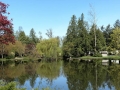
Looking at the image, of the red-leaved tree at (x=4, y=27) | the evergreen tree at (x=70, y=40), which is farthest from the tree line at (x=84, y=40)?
the red-leaved tree at (x=4, y=27)

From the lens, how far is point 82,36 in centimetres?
5197

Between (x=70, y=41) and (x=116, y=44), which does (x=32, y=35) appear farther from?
(x=116, y=44)

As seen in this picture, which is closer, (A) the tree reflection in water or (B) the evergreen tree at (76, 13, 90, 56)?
(A) the tree reflection in water

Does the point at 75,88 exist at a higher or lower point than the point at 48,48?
lower

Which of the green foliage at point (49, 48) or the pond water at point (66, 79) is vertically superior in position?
the green foliage at point (49, 48)

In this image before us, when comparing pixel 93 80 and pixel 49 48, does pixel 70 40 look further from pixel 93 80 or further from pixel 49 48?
pixel 93 80

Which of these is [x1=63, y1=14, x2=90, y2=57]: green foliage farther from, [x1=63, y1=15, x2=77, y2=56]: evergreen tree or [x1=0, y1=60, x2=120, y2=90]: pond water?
[x1=0, y1=60, x2=120, y2=90]: pond water

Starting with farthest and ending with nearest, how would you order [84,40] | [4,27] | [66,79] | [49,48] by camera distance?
[84,40] → [49,48] → [66,79] → [4,27]

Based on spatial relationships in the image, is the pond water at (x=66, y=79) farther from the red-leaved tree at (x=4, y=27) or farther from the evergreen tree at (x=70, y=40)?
the evergreen tree at (x=70, y=40)

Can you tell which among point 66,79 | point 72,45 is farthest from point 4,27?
point 72,45

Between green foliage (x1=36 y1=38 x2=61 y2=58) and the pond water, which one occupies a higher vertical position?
green foliage (x1=36 y1=38 x2=61 y2=58)

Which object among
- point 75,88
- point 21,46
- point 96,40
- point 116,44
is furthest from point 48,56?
point 75,88

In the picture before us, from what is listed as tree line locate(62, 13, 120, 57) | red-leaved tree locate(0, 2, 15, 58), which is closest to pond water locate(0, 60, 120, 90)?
red-leaved tree locate(0, 2, 15, 58)

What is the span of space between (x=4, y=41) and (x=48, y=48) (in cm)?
3376
